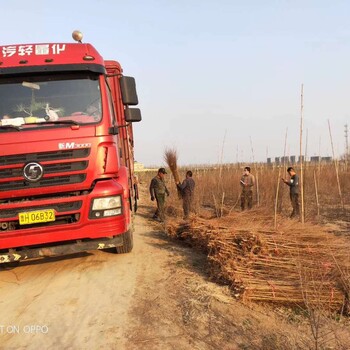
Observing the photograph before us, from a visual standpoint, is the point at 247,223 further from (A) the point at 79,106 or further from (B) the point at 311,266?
(A) the point at 79,106

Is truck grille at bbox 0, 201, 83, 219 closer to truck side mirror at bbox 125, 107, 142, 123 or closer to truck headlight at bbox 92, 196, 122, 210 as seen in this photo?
truck headlight at bbox 92, 196, 122, 210

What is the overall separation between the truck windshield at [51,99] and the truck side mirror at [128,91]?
0.45 metres

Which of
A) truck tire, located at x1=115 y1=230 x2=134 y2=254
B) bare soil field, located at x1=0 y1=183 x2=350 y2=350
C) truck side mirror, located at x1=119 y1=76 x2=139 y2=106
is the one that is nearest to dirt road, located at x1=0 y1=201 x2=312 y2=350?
bare soil field, located at x1=0 y1=183 x2=350 y2=350

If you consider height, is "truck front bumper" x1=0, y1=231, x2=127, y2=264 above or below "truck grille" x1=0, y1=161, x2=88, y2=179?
below

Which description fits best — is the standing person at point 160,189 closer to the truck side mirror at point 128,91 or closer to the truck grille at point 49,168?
the truck side mirror at point 128,91

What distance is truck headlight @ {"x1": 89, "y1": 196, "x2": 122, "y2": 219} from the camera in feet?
15.4

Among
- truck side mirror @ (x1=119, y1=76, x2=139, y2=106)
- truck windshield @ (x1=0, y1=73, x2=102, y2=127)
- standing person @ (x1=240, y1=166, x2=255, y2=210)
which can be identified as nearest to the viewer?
truck windshield @ (x1=0, y1=73, x2=102, y2=127)

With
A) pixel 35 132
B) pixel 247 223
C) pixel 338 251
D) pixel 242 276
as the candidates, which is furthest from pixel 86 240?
pixel 338 251

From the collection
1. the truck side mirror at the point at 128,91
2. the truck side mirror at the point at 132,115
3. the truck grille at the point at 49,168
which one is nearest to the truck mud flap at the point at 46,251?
the truck grille at the point at 49,168

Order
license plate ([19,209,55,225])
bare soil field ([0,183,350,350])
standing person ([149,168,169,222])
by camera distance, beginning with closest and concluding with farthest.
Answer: bare soil field ([0,183,350,350]) < license plate ([19,209,55,225]) < standing person ([149,168,169,222])

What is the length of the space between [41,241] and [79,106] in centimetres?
187

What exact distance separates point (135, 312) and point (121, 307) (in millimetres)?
224

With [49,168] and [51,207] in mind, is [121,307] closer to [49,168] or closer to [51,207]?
[51,207]

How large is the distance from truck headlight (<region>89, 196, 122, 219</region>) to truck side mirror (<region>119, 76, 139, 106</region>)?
1545mm
